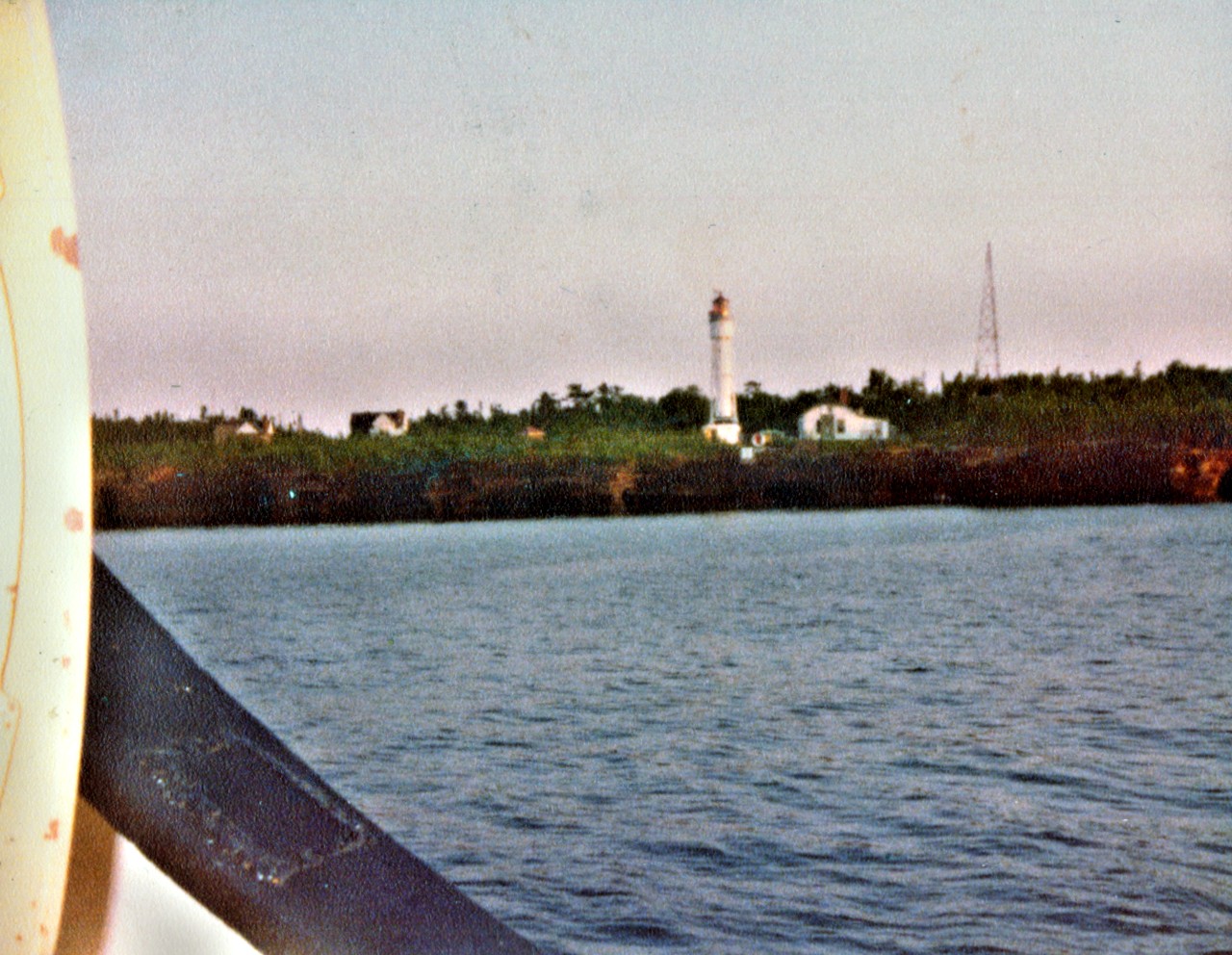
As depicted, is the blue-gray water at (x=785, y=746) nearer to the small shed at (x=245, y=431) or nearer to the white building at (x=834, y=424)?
the small shed at (x=245, y=431)

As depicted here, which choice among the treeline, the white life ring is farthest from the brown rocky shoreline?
the white life ring

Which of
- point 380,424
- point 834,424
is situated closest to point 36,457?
point 834,424

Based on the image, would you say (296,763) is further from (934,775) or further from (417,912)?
(934,775)

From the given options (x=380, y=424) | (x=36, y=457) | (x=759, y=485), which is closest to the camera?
(x=36, y=457)

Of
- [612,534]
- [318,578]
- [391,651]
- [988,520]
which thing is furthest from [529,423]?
[391,651]

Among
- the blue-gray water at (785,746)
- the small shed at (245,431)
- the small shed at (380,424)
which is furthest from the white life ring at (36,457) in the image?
the small shed at (380,424)

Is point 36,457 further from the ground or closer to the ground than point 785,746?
further from the ground

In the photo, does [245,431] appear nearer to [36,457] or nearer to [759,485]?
[759,485]
